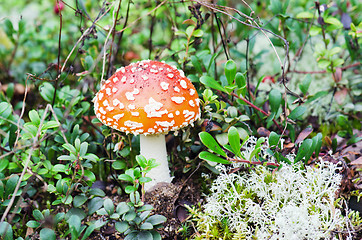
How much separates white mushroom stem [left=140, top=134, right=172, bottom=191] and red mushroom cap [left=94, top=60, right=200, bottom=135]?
0.27 m

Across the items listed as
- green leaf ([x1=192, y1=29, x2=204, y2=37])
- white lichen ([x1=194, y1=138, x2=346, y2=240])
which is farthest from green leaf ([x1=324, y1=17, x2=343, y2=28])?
white lichen ([x1=194, y1=138, x2=346, y2=240])

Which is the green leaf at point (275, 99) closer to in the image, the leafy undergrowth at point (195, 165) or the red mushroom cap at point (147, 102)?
the leafy undergrowth at point (195, 165)

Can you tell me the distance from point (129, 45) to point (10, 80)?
5.80ft

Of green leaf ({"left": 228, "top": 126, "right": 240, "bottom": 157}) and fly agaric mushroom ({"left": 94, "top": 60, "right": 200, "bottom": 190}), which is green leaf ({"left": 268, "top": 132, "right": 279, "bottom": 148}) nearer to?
green leaf ({"left": 228, "top": 126, "right": 240, "bottom": 157})

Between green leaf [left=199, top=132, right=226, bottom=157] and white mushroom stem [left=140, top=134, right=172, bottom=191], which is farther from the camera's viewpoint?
white mushroom stem [left=140, top=134, right=172, bottom=191]

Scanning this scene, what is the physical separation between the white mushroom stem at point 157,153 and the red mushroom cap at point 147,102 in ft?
0.88

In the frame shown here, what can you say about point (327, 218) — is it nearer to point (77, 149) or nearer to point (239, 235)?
point (239, 235)

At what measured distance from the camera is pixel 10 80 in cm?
403

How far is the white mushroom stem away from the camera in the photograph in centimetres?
244

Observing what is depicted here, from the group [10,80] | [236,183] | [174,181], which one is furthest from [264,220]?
[10,80]

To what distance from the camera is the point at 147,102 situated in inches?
83.1

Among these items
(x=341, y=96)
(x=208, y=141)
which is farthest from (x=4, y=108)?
(x=341, y=96)

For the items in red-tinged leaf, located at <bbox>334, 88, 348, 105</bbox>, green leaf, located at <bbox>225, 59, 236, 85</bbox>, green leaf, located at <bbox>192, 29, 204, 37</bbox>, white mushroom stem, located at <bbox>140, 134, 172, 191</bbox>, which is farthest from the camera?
red-tinged leaf, located at <bbox>334, 88, 348, 105</bbox>

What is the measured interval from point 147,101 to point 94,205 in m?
0.77
